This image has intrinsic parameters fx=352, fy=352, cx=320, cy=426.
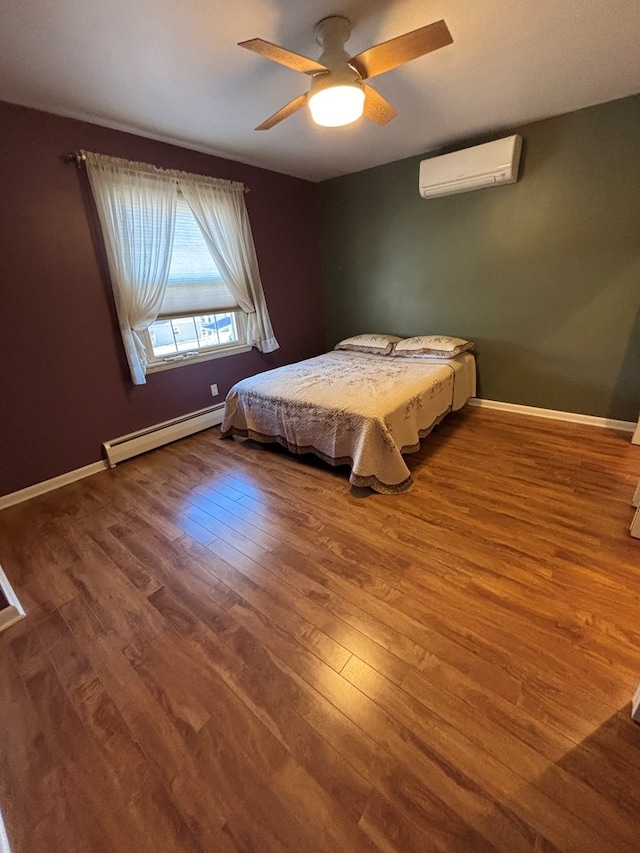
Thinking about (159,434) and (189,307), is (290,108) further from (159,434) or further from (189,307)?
(159,434)

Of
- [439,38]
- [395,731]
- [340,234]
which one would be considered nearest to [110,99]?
[439,38]

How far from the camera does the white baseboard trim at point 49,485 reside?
2.40 m

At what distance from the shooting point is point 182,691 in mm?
1251

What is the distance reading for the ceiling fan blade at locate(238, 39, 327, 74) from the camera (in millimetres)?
1329

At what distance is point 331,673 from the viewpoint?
1.27 meters

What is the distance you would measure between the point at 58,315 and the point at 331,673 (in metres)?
2.75

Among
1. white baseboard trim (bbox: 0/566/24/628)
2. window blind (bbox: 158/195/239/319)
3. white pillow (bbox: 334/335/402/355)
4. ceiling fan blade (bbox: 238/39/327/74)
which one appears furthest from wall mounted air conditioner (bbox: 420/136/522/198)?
white baseboard trim (bbox: 0/566/24/628)

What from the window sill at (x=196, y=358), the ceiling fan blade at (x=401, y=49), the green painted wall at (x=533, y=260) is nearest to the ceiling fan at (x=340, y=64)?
the ceiling fan blade at (x=401, y=49)

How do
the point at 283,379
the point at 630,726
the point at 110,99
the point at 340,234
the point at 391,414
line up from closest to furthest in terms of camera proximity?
1. the point at 630,726
2. the point at 110,99
3. the point at 391,414
4. the point at 283,379
5. the point at 340,234

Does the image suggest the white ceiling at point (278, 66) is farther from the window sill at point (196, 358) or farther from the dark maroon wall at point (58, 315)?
the window sill at point (196, 358)

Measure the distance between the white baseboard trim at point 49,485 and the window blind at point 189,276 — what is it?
4.39ft

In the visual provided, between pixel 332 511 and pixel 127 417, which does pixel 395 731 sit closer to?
pixel 332 511

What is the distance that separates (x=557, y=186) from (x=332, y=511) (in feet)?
9.84

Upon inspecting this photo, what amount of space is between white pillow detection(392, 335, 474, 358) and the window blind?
6.00 feet
